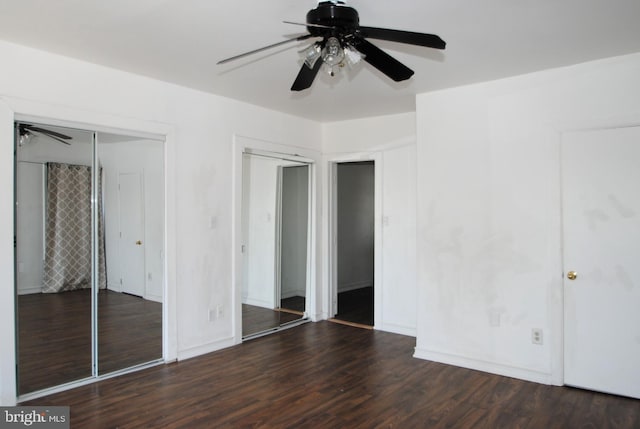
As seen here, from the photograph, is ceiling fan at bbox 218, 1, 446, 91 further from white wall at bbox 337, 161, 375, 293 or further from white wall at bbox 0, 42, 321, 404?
white wall at bbox 337, 161, 375, 293

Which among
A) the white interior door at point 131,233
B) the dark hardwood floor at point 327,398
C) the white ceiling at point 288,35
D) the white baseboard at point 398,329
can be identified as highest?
the white ceiling at point 288,35

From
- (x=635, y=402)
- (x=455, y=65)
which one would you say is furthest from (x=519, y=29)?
(x=635, y=402)

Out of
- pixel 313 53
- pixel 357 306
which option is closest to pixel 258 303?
pixel 357 306

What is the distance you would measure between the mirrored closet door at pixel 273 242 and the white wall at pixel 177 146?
30 centimetres

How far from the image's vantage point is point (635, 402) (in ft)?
10.8

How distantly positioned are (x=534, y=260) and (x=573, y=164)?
2.77 ft

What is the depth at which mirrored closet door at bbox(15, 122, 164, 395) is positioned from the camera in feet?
10.7

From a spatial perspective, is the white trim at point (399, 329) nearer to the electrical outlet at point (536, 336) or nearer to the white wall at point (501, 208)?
the white wall at point (501, 208)

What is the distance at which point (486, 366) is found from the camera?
12.9ft

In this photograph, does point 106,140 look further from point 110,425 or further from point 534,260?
point 534,260

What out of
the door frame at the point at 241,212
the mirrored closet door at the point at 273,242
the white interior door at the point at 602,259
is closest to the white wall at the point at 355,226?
the door frame at the point at 241,212

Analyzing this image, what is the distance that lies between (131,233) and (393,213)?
2.85 meters

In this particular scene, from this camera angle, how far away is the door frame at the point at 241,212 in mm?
4586

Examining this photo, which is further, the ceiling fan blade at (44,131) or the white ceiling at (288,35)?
the ceiling fan blade at (44,131)
